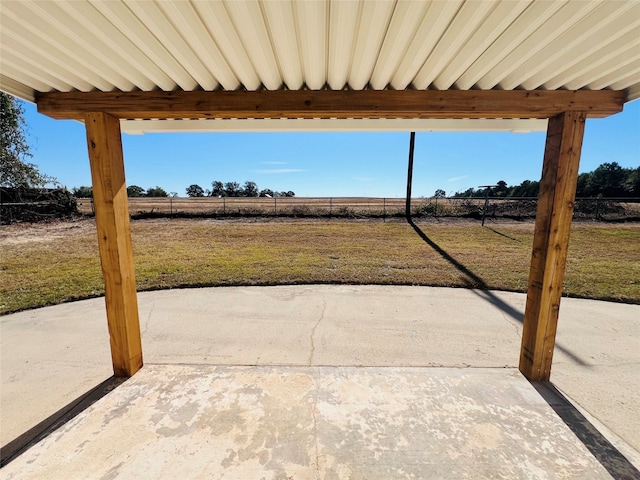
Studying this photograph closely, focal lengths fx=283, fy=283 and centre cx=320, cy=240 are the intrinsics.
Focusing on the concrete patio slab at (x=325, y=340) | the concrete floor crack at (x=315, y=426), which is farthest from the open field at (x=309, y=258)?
the concrete floor crack at (x=315, y=426)

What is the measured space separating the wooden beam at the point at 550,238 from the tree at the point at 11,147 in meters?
15.0

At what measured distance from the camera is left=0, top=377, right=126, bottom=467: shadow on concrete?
1.79 m

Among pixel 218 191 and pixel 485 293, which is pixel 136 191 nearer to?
pixel 218 191

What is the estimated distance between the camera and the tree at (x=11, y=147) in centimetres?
984

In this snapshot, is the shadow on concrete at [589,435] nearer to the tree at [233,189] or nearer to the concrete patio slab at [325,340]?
the concrete patio slab at [325,340]

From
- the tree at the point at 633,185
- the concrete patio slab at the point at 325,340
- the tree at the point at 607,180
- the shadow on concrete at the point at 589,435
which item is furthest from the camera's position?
the tree at the point at 607,180

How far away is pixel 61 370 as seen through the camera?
8.66 feet

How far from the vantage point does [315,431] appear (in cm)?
195

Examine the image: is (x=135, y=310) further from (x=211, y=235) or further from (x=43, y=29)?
(x=211, y=235)

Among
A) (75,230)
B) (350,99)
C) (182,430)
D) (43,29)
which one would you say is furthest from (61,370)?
(75,230)

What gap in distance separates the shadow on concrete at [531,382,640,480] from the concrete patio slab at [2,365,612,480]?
0.06 meters

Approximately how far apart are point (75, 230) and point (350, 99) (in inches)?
510

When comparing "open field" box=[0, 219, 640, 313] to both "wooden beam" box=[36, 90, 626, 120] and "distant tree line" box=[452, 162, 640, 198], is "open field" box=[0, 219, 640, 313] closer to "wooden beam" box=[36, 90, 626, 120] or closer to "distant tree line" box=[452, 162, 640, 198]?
"wooden beam" box=[36, 90, 626, 120]

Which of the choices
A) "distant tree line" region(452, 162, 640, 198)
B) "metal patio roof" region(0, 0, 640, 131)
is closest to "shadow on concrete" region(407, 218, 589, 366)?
"metal patio roof" region(0, 0, 640, 131)
